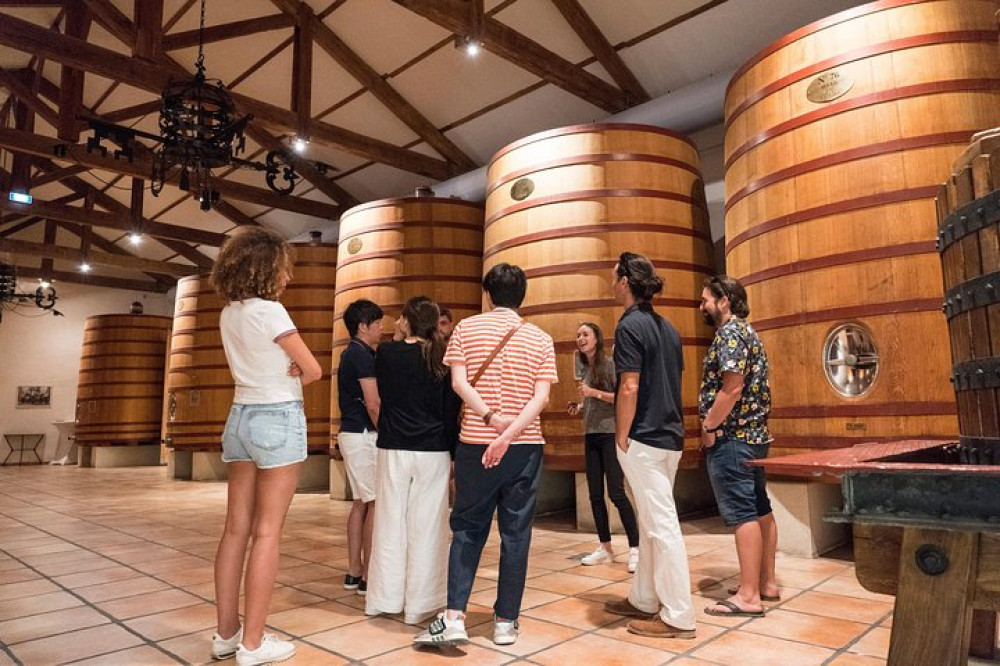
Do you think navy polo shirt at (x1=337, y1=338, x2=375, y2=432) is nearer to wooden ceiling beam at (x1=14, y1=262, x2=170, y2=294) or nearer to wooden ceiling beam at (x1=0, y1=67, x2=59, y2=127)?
wooden ceiling beam at (x1=0, y1=67, x2=59, y2=127)

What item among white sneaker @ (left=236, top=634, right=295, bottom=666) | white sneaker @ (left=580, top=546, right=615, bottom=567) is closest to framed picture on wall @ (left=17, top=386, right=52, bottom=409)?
white sneaker @ (left=580, top=546, right=615, bottom=567)

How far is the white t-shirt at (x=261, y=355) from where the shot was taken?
2338mm

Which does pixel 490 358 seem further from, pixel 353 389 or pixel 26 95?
pixel 26 95

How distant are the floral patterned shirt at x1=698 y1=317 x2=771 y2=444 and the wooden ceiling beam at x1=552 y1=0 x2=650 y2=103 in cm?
528

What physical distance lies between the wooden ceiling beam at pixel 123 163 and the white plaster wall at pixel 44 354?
30.3 ft

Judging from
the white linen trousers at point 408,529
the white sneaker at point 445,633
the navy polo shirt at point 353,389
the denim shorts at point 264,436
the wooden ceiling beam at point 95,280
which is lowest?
the white sneaker at point 445,633

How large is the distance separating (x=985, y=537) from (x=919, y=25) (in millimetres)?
3389

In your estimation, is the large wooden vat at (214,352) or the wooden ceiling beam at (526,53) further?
the large wooden vat at (214,352)

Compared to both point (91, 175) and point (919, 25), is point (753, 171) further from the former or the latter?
point (91, 175)

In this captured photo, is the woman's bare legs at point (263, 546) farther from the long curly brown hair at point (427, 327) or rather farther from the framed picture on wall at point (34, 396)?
the framed picture on wall at point (34, 396)

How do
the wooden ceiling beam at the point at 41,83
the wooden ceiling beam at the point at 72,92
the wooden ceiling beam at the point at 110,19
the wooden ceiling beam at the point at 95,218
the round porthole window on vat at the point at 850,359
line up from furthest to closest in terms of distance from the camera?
the wooden ceiling beam at the point at 95,218 < the wooden ceiling beam at the point at 41,83 < the wooden ceiling beam at the point at 72,92 < the wooden ceiling beam at the point at 110,19 < the round porthole window on vat at the point at 850,359

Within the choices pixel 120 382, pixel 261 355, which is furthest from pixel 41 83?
pixel 261 355

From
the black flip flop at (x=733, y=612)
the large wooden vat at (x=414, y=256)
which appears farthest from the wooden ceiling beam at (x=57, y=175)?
the black flip flop at (x=733, y=612)

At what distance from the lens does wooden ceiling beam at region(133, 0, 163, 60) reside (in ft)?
23.1
